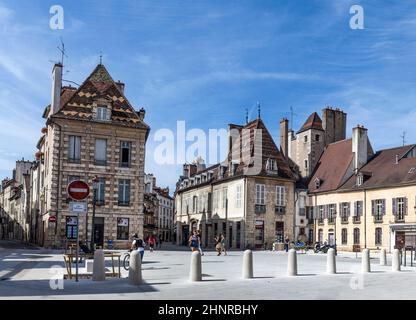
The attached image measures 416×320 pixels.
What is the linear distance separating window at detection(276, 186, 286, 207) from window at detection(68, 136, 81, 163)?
62.3ft

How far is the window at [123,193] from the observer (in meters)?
38.5

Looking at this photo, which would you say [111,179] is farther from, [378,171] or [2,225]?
[2,225]

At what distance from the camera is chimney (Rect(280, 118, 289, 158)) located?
2243 inches

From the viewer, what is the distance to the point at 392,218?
1714 inches

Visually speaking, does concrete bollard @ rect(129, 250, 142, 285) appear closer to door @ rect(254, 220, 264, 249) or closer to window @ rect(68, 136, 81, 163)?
window @ rect(68, 136, 81, 163)

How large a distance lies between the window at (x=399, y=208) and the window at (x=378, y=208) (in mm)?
1290

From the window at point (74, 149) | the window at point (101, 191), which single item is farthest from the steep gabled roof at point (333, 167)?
the window at point (74, 149)

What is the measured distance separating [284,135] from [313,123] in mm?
3319

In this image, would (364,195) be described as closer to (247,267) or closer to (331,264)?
(331,264)

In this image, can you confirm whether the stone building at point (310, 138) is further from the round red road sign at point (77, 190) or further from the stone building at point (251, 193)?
the round red road sign at point (77, 190)

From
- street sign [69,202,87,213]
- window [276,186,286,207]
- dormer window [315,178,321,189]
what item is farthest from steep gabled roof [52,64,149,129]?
street sign [69,202,87,213]

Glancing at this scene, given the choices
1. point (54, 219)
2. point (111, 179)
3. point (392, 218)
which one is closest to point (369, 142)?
point (392, 218)

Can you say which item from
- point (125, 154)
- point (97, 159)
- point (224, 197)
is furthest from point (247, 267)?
point (224, 197)

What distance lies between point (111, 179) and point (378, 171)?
78.6 ft
